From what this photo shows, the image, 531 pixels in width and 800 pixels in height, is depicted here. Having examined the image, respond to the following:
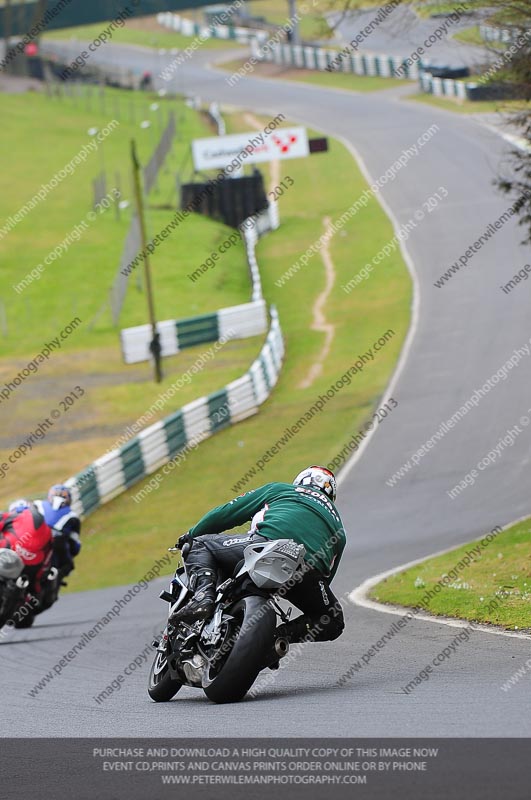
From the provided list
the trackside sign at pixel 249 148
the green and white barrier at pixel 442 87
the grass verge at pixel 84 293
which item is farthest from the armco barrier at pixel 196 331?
the green and white barrier at pixel 442 87

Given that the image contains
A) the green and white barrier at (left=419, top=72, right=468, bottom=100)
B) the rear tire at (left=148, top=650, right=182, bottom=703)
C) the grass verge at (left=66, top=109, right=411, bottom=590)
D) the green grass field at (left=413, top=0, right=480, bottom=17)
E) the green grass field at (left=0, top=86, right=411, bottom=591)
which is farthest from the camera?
the green and white barrier at (left=419, top=72, right=468, bottom=100)

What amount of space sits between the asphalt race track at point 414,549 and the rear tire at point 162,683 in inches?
4.0

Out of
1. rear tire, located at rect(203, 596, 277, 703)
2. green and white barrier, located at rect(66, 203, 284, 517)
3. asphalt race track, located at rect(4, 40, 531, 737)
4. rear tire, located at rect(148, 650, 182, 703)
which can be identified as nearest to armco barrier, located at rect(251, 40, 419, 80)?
asphalt race track, located at rect(4, 40, 531, 737)

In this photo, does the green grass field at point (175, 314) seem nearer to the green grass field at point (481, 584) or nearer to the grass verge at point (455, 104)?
the green grass field at point (481, 584)

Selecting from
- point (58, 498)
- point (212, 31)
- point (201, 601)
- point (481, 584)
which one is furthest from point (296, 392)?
point (212, 31)

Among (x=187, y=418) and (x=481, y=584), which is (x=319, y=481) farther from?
(x=187, y=418)

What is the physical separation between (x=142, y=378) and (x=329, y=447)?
27.0 ft

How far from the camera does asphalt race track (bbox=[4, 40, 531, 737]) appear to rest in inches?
266

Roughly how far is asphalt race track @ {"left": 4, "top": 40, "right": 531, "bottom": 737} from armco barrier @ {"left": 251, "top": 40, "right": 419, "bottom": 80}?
21361mm

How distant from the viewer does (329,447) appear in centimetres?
2341

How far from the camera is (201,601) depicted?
7.75m

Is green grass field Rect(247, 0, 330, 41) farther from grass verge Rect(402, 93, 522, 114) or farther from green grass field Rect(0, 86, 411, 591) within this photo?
green grass field Rect(0, 86, 411, 591)

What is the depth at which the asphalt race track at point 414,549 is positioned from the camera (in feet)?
22.2
